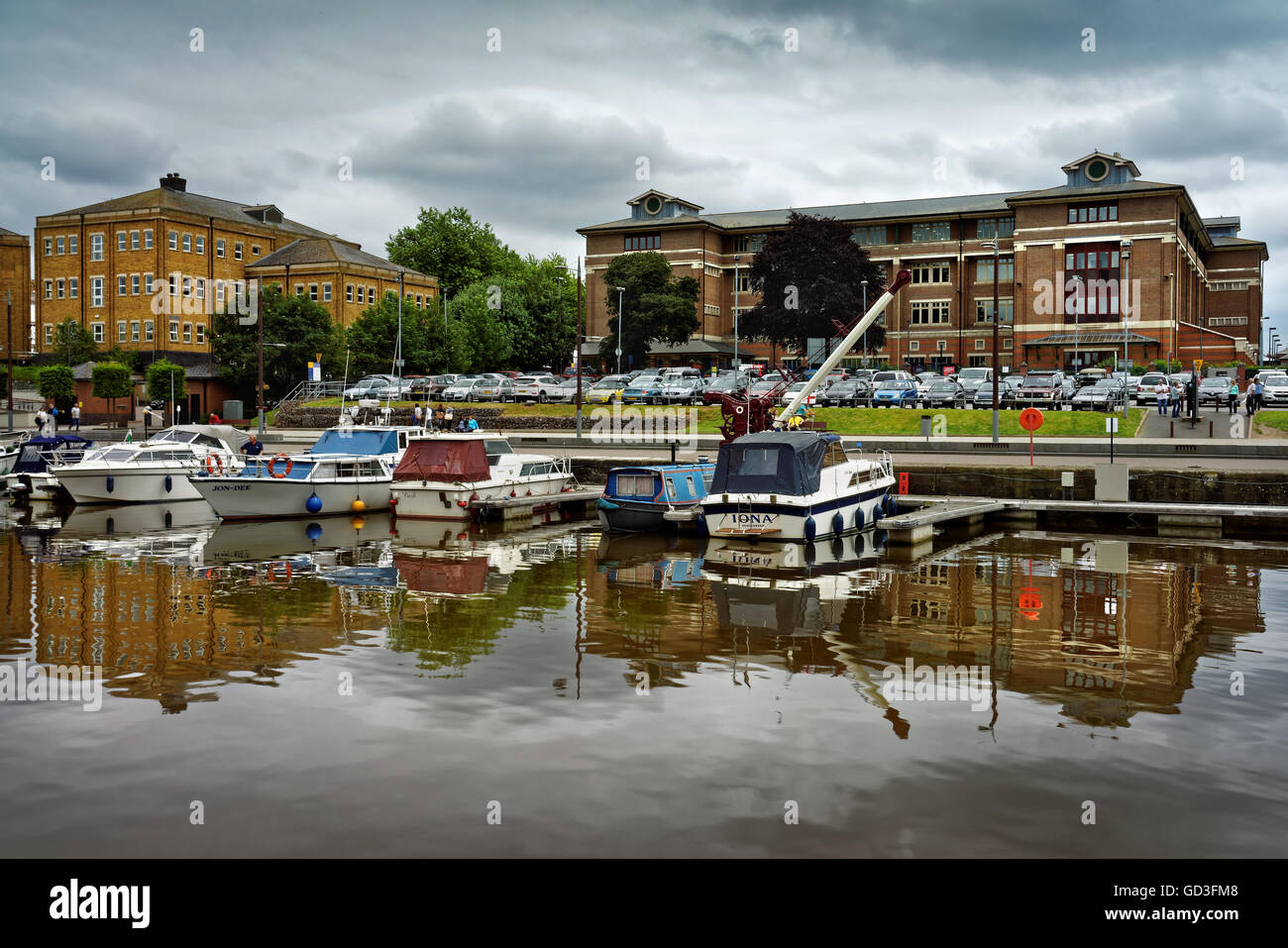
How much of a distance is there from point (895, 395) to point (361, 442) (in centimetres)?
3049

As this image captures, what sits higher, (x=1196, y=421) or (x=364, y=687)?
(x=1196, y=421)

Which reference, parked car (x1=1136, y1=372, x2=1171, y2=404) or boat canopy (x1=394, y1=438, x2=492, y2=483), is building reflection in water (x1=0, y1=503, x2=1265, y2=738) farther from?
parked car (x1=1136, y1=372, x2=1171, y2=404)

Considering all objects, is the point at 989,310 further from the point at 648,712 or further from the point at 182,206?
the point at 648,712

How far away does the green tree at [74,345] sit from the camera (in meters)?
81.2

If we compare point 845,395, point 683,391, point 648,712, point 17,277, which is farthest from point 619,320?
point 648,712

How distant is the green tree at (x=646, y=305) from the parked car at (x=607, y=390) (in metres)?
32.0

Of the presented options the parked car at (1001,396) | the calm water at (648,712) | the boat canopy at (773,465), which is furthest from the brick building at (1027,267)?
the calm water at (648,712)

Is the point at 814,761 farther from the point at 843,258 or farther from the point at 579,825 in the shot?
the point at 843,258

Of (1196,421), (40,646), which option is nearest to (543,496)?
(40,646)

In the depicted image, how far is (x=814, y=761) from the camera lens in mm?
10609

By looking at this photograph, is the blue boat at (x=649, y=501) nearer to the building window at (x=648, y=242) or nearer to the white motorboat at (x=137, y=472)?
the white motorboat at (x=137, y=472)

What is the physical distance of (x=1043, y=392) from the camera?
53.9 metres
